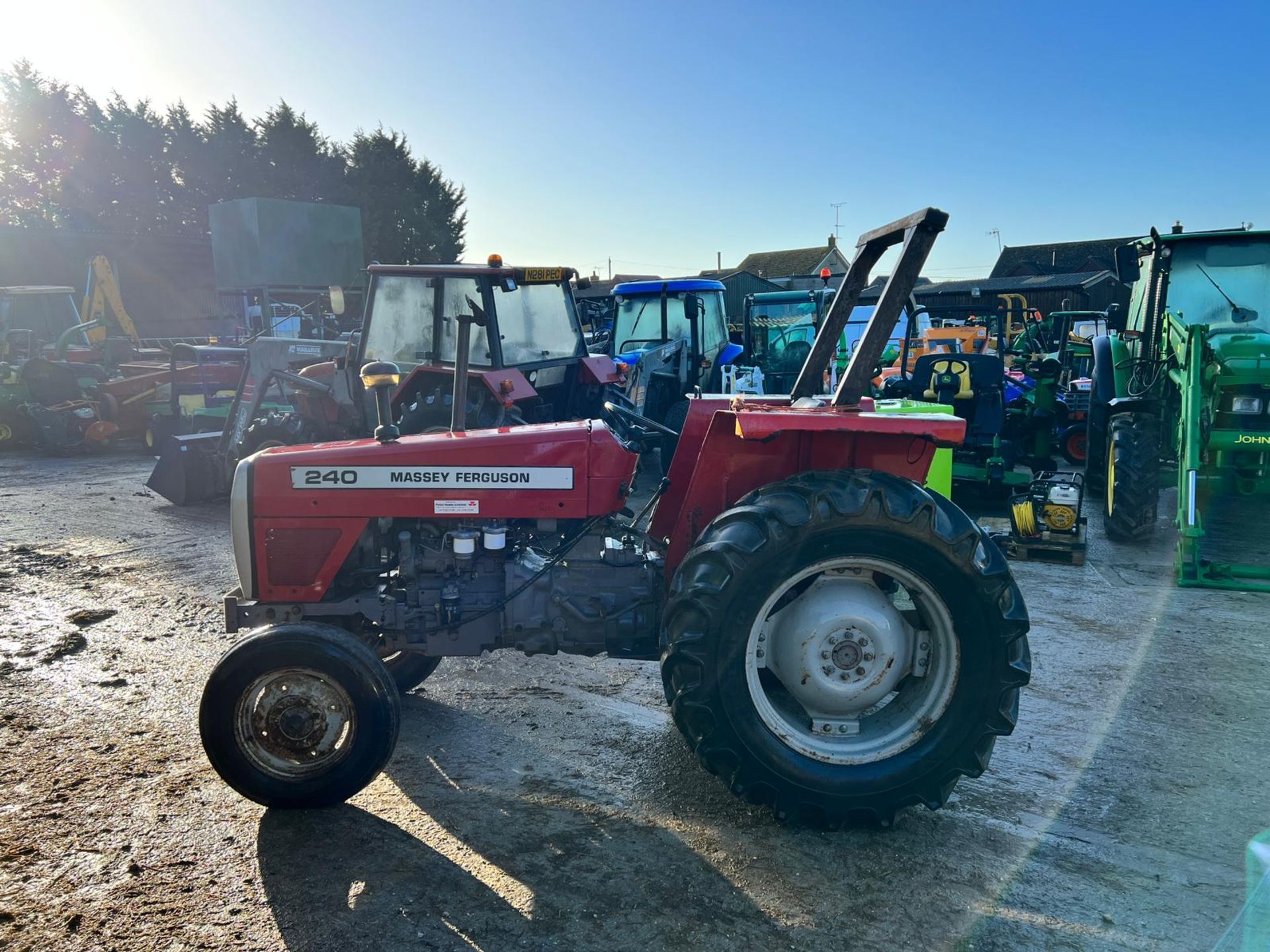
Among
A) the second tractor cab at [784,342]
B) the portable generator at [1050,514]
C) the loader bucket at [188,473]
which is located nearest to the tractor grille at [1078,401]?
the second tractor cab at [784,342]

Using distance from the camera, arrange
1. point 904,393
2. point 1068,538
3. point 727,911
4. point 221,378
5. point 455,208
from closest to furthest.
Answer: point 727,911 < point 1068,538 < point 904,393 < point 221,378 < point 455,208

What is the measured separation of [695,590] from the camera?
8.25 feet

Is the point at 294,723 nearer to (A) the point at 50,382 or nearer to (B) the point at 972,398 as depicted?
(B) the point at 972,398

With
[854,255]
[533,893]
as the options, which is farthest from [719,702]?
[854,255]

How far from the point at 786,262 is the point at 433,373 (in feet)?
113

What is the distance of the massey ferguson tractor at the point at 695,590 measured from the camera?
254 centimetres

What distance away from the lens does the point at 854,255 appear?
3.14m

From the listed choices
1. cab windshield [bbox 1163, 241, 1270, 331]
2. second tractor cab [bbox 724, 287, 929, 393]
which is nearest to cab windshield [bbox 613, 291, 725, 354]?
second tractor cab [bbox 724, 287, 929, 393]

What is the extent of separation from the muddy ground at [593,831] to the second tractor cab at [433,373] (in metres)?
2.75

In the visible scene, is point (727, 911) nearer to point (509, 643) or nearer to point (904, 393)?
point (509, 643)

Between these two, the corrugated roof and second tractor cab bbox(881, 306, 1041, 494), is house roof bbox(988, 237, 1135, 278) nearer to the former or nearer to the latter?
the corrugated roof

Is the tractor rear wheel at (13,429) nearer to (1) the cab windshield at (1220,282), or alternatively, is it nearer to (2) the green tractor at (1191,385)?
(2) the green tractor at (1191,385)

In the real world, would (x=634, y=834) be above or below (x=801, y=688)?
below

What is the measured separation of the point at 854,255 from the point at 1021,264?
36.6 metres
